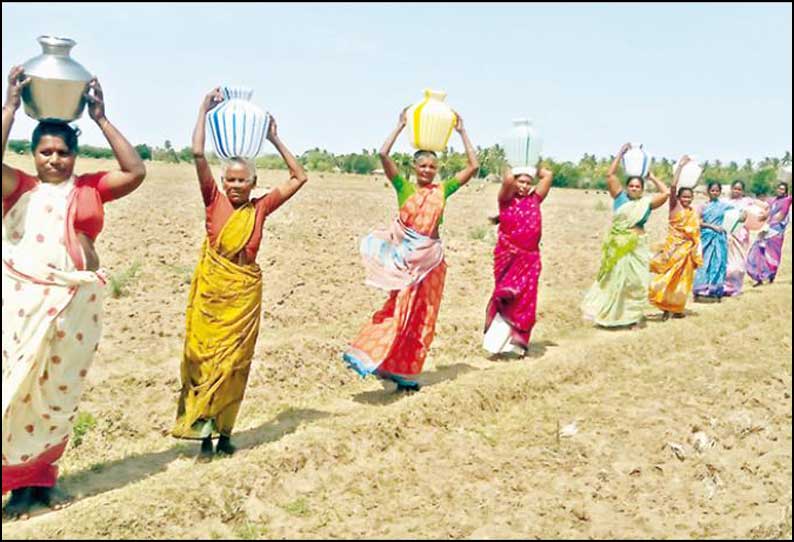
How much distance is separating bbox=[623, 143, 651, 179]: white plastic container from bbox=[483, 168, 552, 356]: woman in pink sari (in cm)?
175

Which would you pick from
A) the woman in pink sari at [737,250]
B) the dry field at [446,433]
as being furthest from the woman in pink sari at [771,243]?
the dry field at [446,433]

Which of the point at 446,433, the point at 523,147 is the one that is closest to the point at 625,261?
the point at 523,147

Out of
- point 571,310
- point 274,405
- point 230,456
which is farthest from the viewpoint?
point 571,310

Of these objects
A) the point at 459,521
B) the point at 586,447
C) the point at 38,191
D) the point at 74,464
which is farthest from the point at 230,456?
the point at 586,447

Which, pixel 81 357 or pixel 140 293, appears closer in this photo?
pixel 81 357

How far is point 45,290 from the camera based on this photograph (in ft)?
16.1

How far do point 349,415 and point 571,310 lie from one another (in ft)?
19.1

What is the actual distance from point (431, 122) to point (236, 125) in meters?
2.36

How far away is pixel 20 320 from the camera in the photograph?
16.0 ft

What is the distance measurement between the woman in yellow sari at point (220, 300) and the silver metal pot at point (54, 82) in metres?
1.04

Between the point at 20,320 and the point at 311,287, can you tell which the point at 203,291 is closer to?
the point at 20,320

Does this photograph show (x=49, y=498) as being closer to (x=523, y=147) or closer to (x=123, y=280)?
(x=523, y=147)

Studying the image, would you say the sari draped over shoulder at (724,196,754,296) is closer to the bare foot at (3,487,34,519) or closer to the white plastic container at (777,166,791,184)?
the white plastic container at (777,166,791,184)

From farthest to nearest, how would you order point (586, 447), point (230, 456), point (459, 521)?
1. point (586, 447)
2. point (230, 456)
3. point (459, 521)
